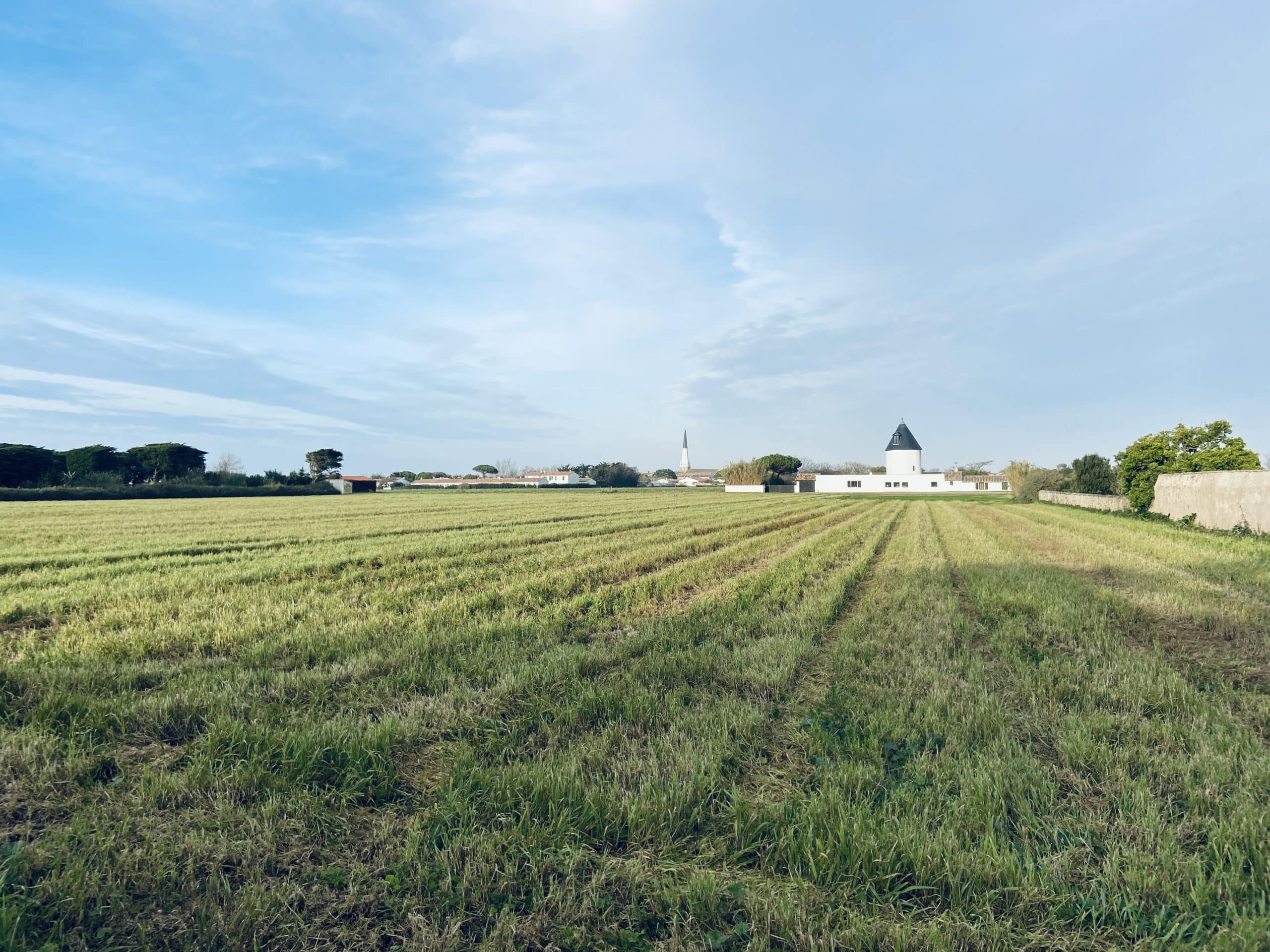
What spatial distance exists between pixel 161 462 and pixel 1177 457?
95669mm

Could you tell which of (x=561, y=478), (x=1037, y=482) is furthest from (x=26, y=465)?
(x=1037, y=482)

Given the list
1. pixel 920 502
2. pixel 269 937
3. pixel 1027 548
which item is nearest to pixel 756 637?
pixel 269 937

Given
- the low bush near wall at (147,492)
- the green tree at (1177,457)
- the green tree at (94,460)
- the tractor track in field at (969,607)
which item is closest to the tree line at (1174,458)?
the green tree at (1177,457)

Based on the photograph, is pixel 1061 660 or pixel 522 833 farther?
pixel 1061 660

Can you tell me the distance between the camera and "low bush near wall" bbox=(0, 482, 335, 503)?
4291 cm

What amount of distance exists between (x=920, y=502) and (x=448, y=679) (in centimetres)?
5077

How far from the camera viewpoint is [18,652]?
5.43 metres

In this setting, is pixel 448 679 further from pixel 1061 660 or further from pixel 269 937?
pixel 1061 660

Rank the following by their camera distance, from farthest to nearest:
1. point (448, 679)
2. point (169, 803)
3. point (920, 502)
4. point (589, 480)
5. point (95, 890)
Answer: point (589, 480) → point (920, 502) → point (448, 679) → point (169, 803) → point (95, 890)

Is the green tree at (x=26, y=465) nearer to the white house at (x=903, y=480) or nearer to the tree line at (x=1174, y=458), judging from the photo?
the white house at (x=903, y=480)

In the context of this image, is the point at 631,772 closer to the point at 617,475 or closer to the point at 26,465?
the point at 26,465

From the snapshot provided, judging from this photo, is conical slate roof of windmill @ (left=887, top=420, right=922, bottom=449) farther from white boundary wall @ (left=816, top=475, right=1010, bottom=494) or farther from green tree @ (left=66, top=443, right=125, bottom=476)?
green tree @ (left=66, top=443, right=125, bottom=476)

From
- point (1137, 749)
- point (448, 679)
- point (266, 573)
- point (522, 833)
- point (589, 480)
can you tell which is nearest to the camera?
point (522, 833)

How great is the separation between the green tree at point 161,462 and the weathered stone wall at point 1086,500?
8437 cm
